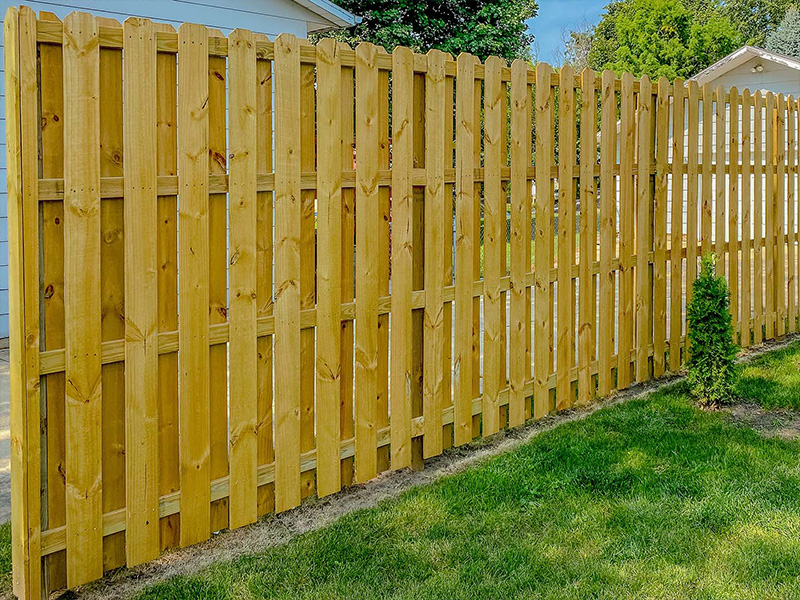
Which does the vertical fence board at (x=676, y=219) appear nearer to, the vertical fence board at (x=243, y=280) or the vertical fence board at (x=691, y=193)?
the vertical fence board at (x=691, y=193)

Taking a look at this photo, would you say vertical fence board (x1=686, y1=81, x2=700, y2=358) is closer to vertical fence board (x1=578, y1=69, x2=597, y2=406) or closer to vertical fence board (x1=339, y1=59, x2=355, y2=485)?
vertical fence board (x1=578, y1=69, x2=597, y2=406)

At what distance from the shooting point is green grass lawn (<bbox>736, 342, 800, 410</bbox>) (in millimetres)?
4895

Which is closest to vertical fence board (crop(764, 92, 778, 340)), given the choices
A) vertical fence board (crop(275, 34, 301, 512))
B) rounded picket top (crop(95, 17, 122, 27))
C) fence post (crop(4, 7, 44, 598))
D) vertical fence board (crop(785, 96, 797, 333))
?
vertical fence board (crop(785, 96, 797, 333))

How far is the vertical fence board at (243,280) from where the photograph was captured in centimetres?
294

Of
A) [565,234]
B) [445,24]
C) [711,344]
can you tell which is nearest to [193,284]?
[565,234]

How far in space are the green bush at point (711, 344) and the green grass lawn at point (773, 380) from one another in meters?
0.29

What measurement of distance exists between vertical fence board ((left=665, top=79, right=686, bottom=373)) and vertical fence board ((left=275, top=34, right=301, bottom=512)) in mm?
3190

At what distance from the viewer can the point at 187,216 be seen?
2.82 meters

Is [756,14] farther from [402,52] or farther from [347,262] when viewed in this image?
[347,262]

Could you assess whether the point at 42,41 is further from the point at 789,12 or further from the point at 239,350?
the point at 789,12

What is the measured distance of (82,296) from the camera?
8.50 feet

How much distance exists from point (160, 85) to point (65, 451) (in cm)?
129

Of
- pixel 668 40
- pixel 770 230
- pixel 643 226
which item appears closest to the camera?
pixel 643 226

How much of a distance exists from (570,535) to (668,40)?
33757 mm
